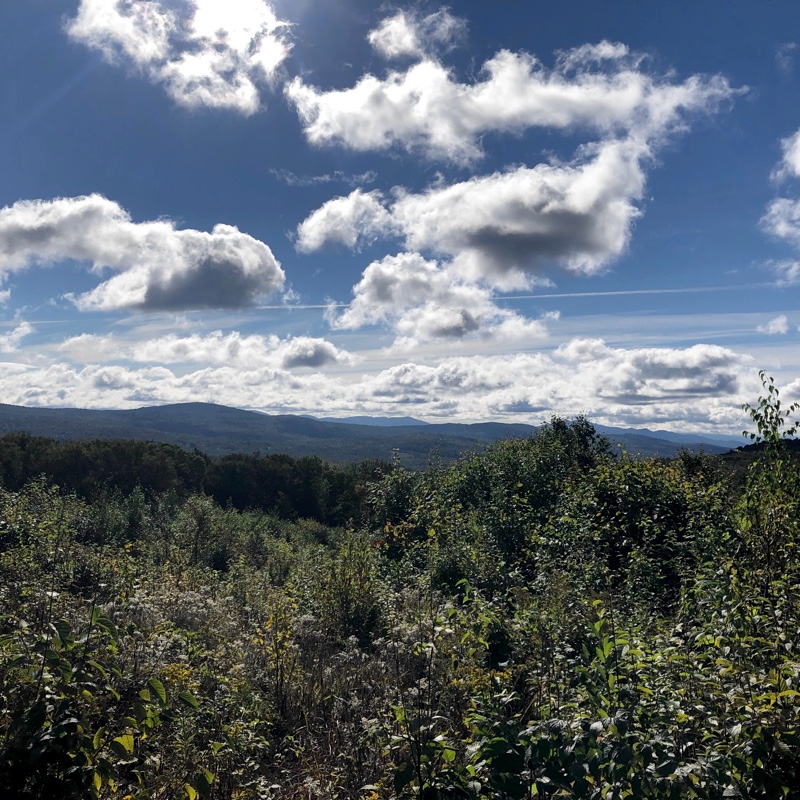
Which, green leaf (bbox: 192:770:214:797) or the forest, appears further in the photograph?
green leaf (bbox: 192:770:214:797)

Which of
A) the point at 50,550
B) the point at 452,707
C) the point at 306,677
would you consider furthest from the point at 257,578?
the point at 452,707

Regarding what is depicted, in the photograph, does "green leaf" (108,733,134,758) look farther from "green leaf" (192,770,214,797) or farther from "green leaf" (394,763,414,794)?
"green leaf" (394,763,414,794)

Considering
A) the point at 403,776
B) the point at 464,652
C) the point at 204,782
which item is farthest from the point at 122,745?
the point at 464,652

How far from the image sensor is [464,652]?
6.46 metres

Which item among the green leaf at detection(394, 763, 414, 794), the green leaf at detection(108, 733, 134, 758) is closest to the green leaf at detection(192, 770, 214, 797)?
the green leaf at detection(108, 733, 134, 758)

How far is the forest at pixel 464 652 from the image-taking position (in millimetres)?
2877

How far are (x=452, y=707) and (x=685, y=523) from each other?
293 inches

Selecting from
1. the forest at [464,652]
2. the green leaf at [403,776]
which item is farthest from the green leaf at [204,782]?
the green leaf at [403,776]

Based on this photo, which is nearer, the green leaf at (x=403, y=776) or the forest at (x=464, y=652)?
the green leaf at (x=403, y=776)

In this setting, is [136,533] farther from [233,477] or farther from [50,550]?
[233,477]

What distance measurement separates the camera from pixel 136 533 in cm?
2403

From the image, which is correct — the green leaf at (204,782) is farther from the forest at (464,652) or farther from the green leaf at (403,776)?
the green leaf at (403,776)

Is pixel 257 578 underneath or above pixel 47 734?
underneath

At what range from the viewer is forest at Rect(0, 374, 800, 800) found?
2877 millimetres
